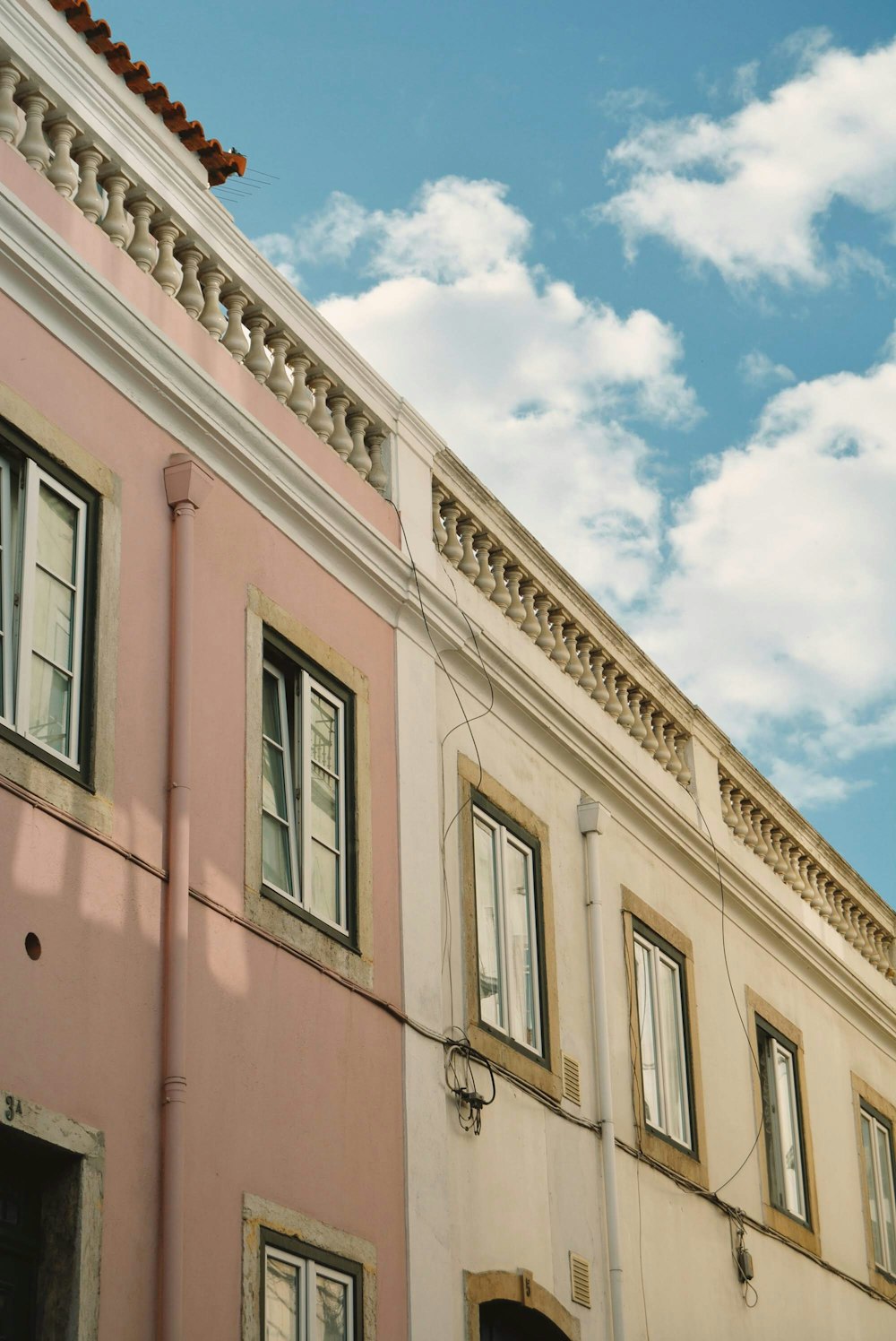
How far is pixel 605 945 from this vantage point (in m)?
13.8

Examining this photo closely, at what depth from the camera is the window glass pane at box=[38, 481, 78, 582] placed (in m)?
9.32

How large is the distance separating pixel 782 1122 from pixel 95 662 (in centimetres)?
891

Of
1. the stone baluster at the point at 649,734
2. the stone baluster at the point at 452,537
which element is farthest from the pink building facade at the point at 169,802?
the stone baluster at the point at 649,734

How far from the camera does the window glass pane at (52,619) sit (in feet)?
30.0

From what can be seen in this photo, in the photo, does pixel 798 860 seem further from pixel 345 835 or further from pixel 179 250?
pixel 179 250

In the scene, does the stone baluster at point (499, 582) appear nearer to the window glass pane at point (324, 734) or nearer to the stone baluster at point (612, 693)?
the stone baluster at point (612, 693)

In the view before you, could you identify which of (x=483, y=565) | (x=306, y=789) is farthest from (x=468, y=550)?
(x=306, y=789)

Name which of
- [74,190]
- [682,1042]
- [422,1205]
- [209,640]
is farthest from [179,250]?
[682,1042]

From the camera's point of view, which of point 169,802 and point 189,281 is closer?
point 169,802

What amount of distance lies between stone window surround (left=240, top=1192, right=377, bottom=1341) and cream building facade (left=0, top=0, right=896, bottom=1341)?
0.8 inches

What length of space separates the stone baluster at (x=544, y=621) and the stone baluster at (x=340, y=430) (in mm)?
2400

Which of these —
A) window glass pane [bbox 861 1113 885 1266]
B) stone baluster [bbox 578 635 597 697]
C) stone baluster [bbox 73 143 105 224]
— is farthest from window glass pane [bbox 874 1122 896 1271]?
stone baluster [bbox 73 143 105 224]

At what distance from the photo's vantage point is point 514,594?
45.8 feet

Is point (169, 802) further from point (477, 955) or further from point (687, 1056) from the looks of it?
point (687, 1056)
